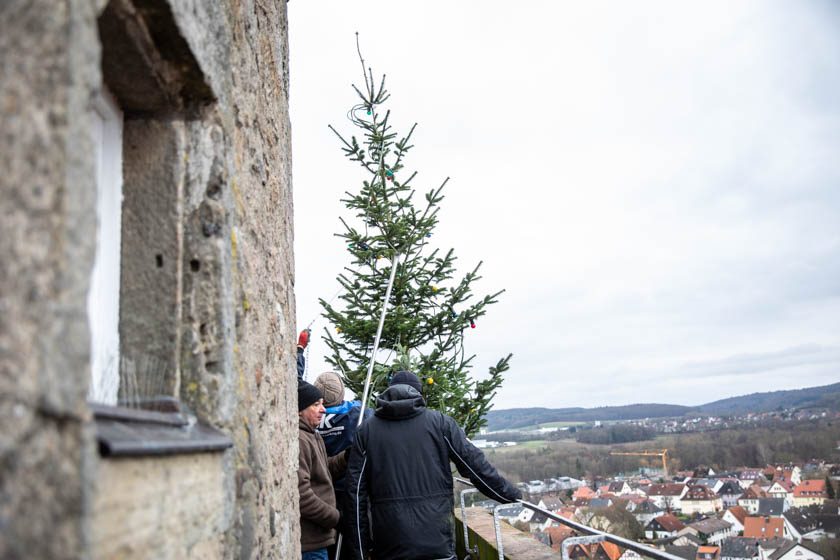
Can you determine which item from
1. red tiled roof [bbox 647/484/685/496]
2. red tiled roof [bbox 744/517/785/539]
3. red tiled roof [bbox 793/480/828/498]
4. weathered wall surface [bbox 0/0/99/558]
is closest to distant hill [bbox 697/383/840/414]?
red tiled roof [bbox 647/484/685/496]

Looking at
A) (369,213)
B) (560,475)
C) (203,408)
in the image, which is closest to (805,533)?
(203,408)

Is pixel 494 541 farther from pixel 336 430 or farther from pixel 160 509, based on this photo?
pixel 160 509

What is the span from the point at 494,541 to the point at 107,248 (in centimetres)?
366

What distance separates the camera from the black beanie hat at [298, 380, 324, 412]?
3975mm

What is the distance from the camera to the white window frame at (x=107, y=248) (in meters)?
1.64

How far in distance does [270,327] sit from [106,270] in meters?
1.06

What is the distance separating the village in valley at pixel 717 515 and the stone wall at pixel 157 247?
4.95ft

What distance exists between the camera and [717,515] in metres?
5.54

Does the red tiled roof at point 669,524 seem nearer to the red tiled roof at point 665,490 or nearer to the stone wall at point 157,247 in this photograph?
the red tiled roof at point 665,490

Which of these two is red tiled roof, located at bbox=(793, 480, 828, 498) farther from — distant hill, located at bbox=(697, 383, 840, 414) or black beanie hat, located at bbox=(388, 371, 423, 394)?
distant hill, located at bbox=(697, 383, 840, 414)

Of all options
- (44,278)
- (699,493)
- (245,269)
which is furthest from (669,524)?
(44,278)

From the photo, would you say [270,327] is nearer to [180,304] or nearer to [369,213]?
[180,304]

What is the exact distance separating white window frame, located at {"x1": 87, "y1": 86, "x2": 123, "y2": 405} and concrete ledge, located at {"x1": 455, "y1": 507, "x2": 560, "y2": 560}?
302cm

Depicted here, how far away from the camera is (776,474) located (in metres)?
6.04
